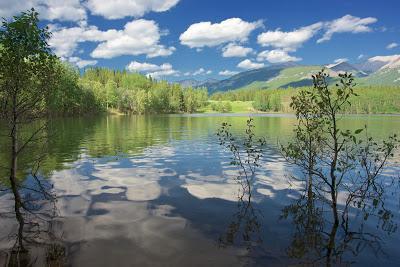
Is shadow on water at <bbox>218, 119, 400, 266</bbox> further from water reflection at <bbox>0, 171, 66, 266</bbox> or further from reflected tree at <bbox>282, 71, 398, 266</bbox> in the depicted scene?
water reflection at <bbox>0, 171, 66, 266</bbox>

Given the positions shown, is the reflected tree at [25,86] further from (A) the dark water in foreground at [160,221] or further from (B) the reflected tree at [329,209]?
(B) the reflected tree at [329,209]

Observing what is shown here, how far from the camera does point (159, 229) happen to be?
1822 centimetres

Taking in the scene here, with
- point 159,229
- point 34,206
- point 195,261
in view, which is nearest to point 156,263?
point 195,261

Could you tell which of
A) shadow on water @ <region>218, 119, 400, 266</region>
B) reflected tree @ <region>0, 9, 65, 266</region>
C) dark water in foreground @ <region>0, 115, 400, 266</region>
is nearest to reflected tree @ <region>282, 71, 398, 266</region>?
shadow on water @ <region>218, 119, 400, 266</region>

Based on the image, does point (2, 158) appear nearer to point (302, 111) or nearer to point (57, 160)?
point (57, 160)

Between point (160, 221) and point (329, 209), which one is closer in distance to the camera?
point (160, 221)

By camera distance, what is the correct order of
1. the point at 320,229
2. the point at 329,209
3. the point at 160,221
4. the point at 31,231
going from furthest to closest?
the point at 329,209
the point at 160,221
the point at 320,229
the point at 31,231

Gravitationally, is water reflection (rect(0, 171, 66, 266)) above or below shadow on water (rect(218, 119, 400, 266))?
above

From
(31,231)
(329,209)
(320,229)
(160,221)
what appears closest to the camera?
(31,231)

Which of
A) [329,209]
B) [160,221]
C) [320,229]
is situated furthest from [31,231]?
[329,209]

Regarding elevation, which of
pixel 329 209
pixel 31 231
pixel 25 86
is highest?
pixel 25 86

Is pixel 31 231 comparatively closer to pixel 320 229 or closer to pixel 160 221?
pixel 160 221

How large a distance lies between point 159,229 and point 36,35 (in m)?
11.7

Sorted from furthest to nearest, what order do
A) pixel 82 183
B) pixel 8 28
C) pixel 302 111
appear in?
pixel 82 183, pixel 302 111, pixel 8 28
